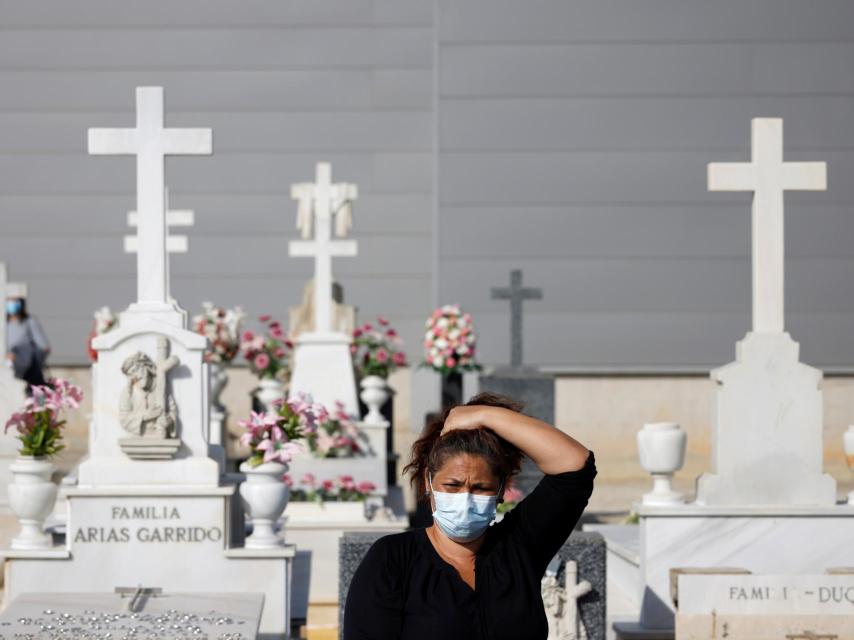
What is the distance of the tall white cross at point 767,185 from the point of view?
366 inches

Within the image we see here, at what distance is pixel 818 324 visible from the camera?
18.5 meters

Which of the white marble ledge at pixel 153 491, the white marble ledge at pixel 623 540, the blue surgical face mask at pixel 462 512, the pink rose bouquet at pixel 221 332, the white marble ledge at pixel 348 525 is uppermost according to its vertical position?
the pink rose bouquet at pixel 221 332

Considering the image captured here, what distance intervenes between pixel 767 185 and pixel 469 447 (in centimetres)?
585

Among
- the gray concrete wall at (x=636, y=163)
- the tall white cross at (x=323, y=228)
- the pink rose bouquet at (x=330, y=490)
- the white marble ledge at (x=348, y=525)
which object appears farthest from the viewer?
the gray concrete wall at (x=636, y=163)

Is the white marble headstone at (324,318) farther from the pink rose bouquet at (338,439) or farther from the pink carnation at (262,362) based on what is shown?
the pink rose bouquet at (338,439)

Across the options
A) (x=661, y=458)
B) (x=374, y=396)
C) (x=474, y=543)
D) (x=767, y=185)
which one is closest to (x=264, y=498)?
(x=661, y=458)

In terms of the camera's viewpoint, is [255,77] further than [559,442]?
Yes

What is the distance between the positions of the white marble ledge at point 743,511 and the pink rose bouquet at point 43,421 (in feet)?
10.2

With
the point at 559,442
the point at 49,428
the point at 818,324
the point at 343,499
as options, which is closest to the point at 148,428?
the point at 49,428

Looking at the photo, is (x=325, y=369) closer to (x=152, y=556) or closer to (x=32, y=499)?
(x=32, y=499)

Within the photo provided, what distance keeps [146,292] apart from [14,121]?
34.7ft

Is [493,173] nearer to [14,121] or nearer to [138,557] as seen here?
[14,121]

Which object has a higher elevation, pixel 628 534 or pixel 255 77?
pixel 255 77

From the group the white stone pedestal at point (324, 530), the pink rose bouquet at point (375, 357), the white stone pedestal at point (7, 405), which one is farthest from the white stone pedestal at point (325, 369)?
the white stone pedestal at point (7, 405)
